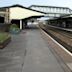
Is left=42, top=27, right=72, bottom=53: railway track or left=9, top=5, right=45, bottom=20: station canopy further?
left=9, top=5, right=45, bottom=20: station canopy

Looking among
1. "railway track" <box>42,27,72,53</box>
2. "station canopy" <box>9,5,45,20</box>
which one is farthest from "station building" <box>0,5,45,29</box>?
"railway track" <box>42,27,72,53</box>

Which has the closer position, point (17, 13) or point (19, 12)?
point (19, 12)

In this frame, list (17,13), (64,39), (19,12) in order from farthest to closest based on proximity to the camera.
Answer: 1. (17,13)
2. (19,12)
3. (64,39)

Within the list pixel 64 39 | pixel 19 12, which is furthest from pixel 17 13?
pixel 64 39

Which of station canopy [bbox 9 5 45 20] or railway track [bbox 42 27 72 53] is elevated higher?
station canopy [bbox 9 5 45 20]

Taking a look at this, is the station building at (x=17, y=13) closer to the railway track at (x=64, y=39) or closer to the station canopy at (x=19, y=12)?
the station canopy at (x=19, y=12)

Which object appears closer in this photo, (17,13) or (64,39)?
(64,39)

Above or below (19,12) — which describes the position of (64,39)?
below

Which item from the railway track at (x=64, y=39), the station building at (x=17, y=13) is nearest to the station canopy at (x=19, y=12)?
the station building at (x=17, y=13)

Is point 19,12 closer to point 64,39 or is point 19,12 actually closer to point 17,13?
point 17,13

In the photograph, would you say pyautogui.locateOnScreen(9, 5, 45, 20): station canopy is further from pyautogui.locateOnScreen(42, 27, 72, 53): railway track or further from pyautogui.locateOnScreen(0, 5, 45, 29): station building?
pyautogui.locateOnScreen(42, 27, 72, 53): railway track

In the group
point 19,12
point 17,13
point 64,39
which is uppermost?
point 19,12

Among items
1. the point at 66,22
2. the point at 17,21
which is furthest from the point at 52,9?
the point at 17,21

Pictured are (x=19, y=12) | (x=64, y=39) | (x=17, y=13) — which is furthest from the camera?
(x=17, y=13)
